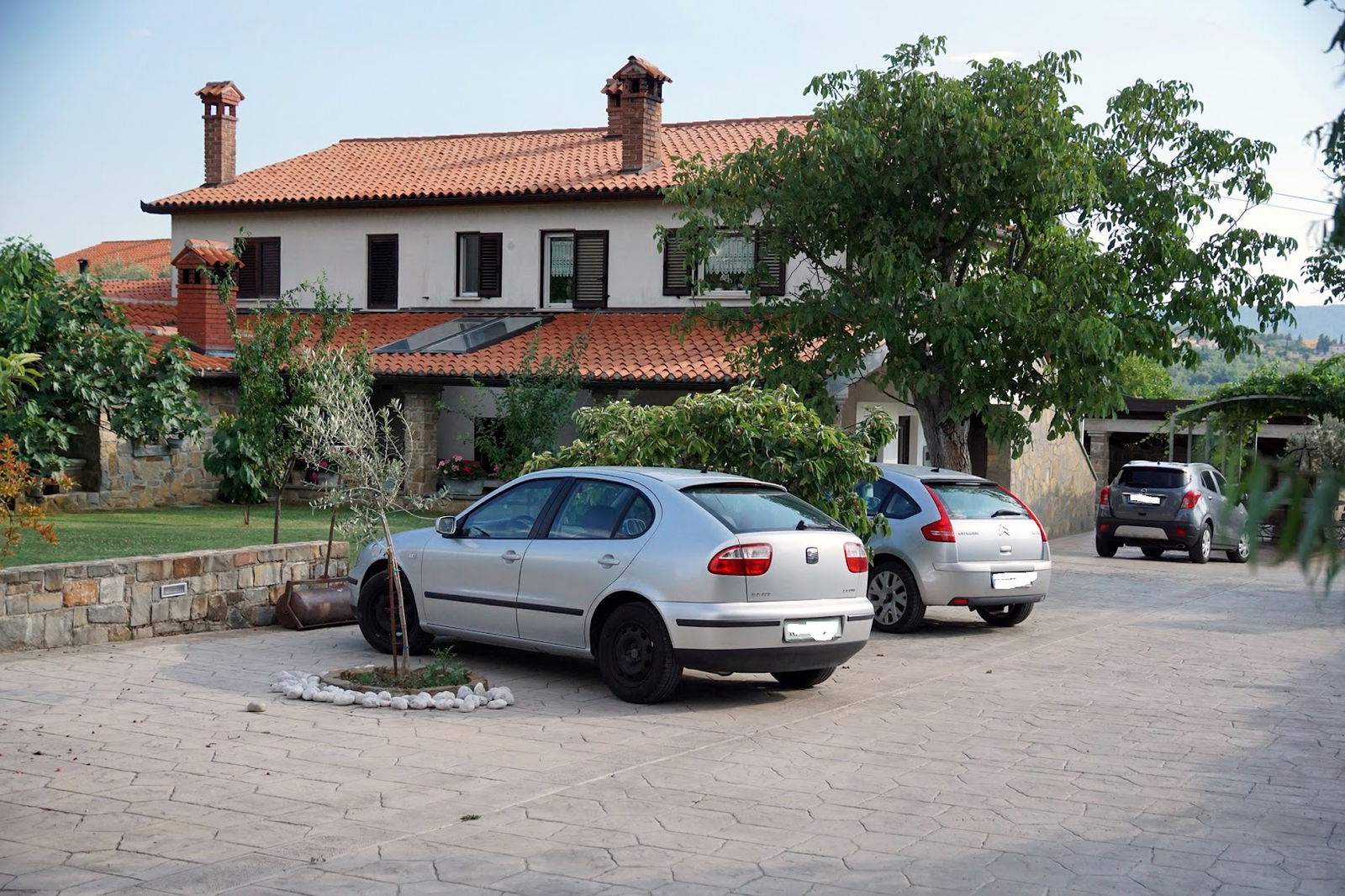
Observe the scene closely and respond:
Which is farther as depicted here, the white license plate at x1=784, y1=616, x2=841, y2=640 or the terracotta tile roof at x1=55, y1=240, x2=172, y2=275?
the terracotta tile roof at x1=55, y1=240, x2=172, y2=275

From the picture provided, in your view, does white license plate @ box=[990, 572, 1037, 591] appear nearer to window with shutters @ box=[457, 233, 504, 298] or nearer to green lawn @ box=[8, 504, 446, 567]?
green lawn @ box=[8, 504, 446, 567]

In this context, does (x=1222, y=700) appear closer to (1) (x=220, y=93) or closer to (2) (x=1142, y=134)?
(2) (x=1142, y=134)

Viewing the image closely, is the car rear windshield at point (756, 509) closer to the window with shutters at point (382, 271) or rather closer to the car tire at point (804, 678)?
the car tire at point (804, 678)

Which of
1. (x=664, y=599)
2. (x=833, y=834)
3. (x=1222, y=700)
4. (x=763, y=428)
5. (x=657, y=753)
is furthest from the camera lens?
(x=763, y=428)

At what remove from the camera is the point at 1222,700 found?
1023 centimetres

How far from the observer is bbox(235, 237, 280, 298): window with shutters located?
30.7 meters

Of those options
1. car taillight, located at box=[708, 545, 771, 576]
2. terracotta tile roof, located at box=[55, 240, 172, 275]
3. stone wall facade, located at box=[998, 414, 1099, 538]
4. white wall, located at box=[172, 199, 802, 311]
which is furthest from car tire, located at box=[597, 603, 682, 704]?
terracotta tile roof, located at box=[55, 240, 172, 275]

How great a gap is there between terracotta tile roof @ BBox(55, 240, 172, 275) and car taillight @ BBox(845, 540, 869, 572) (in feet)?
175

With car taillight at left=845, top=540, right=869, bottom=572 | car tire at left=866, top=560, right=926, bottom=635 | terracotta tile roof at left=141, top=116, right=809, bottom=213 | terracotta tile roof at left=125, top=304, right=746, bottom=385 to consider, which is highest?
terracotta tile roof at left=141, top=116, right=809, bottom=213

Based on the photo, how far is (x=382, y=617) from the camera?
443 inches

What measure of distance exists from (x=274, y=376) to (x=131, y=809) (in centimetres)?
1372

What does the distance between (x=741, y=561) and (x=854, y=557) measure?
1131 millimetres

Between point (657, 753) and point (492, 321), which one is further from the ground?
point (492, 321)

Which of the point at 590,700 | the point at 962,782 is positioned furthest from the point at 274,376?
the point at 962,782
